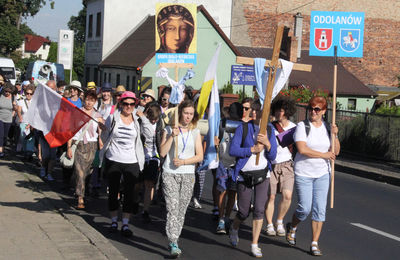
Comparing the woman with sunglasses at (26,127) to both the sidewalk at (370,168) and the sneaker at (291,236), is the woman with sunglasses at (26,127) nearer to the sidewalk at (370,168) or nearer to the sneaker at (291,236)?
the sneaker at (291,236)

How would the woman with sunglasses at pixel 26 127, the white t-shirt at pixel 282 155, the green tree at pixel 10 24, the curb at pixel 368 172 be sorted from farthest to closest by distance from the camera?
the green tree at pixel 10 24, the curb at pixel 368 172, the woman with sunglasses at pixel 26 127, the white t-shirt at pixel 282 155

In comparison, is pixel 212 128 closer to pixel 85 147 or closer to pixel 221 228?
pixel 221 228

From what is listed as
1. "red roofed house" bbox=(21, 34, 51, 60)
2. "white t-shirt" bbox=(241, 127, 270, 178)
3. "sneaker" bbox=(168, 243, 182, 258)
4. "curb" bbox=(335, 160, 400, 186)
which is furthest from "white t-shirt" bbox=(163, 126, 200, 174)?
"red roofed house" bbox=(21, 34, 51, 60)

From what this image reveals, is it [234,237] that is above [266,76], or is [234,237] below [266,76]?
below

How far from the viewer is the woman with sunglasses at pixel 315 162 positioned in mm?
7328

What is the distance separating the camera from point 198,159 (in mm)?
7227

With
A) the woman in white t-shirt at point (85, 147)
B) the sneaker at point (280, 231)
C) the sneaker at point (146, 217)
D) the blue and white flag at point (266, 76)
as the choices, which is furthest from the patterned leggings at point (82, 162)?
the blue and white flag at point (266, 76)

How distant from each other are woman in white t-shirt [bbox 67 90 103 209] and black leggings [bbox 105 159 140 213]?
1.66 meters

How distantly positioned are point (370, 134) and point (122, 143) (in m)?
14.1

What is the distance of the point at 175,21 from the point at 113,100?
162 inches

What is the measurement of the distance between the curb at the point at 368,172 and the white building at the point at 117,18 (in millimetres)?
27613

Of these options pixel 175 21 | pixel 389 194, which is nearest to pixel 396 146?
pixel 389 194

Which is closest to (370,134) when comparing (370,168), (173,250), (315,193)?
(370,168)

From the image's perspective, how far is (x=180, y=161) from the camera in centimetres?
709
